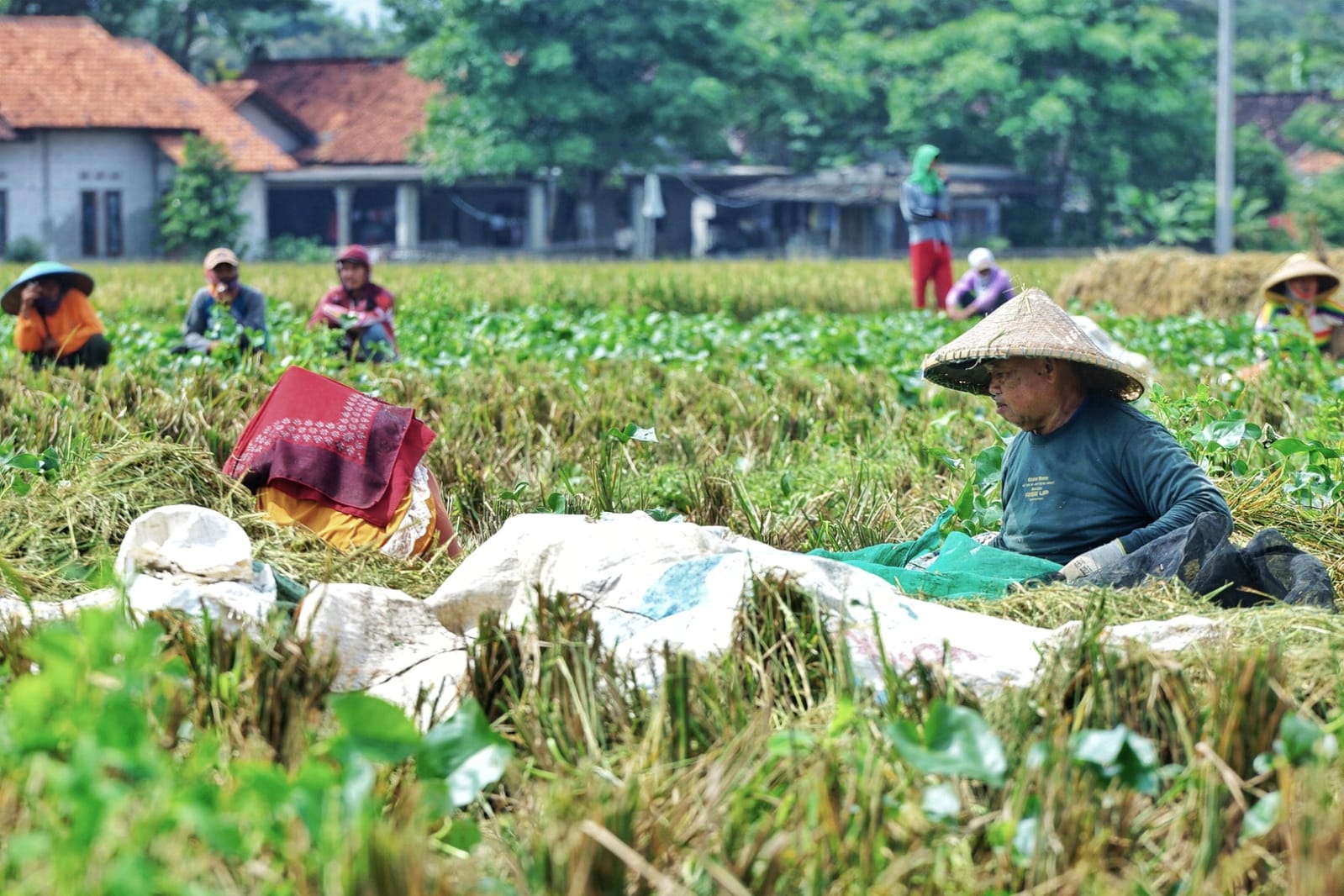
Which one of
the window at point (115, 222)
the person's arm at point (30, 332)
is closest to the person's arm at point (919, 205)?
the person's arm at point (30, 332)

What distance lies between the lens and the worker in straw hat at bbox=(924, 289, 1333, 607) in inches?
142

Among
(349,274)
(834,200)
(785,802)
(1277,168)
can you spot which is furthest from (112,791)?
(1277,168)

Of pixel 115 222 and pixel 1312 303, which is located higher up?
pixel 115 222

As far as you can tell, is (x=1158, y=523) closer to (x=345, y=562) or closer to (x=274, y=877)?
(x=345, y=562)

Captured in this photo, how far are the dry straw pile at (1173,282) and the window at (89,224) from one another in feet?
67.8

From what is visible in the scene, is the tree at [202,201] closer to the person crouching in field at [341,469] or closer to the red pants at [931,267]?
the red pants at [931,267]

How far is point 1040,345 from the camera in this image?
12.1ft

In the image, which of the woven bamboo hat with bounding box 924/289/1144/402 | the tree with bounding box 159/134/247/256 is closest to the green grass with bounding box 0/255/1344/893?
the woven bamboo hat with bounding box 924/289/1144/402

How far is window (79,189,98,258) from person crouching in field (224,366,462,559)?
28052 millimetres

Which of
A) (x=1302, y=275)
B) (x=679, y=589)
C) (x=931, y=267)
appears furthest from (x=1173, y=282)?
(x=679, y=589)

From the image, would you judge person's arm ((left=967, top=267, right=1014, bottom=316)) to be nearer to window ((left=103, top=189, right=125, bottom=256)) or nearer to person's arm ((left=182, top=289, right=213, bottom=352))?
person's arm ((left=182, top=289, right=213, bottom=352))

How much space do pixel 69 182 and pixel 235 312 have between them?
78.6ft

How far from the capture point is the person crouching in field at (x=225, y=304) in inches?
322

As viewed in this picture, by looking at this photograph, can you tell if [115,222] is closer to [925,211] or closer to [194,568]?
[925,211]
